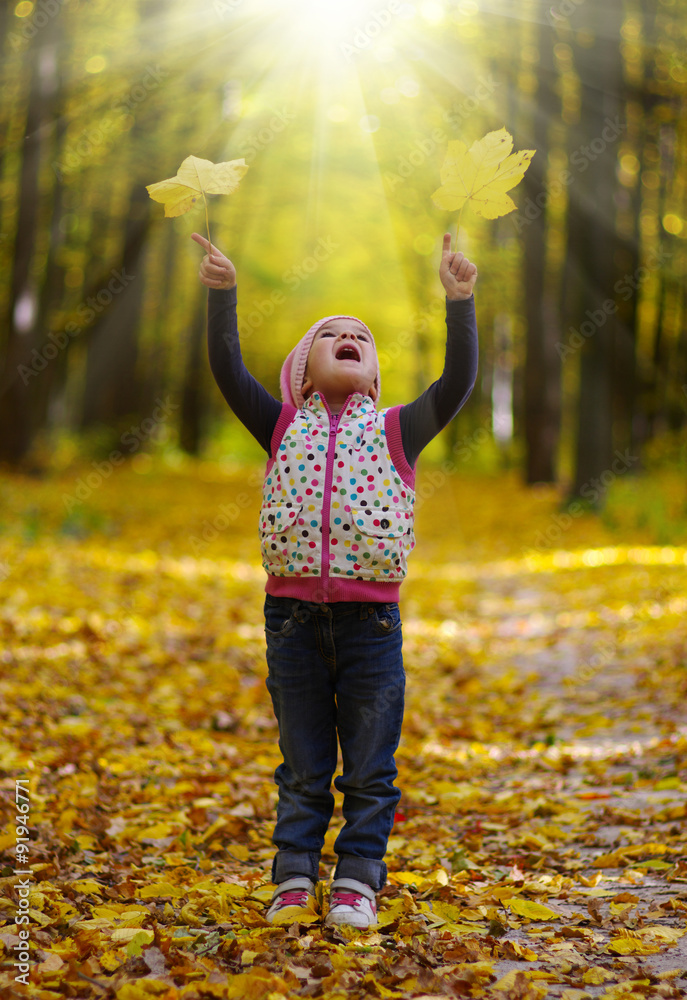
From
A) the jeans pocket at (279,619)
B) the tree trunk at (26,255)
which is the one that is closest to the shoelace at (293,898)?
the jeans pocket at (279,619)

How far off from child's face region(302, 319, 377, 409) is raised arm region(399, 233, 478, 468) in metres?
0.20

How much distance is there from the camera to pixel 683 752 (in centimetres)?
470

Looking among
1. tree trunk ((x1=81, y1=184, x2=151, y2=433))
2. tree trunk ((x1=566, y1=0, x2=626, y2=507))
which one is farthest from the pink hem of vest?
tree trunk ((x1=81, y1=184, x2=151, y2=433))

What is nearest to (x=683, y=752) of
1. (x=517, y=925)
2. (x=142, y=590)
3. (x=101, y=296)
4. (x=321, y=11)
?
(x=517, y=925)

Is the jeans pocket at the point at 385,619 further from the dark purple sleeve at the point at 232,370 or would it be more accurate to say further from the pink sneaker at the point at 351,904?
the pink sneaker at the point at 351,904

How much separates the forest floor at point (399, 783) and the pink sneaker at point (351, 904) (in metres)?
0.05

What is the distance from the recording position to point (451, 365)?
295cm

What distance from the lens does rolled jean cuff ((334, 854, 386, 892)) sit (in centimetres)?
293

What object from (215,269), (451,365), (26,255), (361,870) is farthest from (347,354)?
(26,255)

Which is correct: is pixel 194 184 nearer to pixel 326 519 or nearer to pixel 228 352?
pixel 228 352

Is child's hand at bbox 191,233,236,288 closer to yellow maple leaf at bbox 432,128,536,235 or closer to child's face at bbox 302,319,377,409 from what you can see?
child's face at bbox 302,319,377,409

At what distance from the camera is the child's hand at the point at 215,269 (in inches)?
117

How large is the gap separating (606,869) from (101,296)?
1885 centimetres

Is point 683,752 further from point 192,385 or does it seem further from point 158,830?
point 192,385
